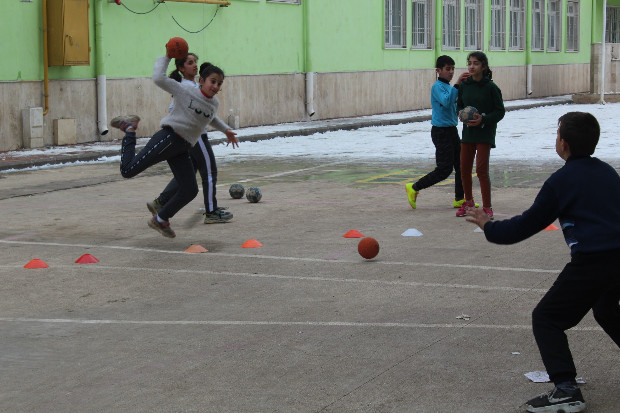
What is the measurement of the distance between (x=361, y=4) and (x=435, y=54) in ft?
16.1

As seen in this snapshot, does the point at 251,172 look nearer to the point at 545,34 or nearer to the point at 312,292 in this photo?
the point at 312,292

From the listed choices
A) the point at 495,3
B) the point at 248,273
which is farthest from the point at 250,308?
the point at 495,3

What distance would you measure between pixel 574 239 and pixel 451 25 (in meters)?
32.2

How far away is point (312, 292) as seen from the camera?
290 inches

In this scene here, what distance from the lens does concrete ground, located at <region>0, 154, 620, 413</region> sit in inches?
199

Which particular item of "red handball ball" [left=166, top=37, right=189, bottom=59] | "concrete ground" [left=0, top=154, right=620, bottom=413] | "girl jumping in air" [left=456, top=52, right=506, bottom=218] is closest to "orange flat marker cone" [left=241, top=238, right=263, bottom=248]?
"concrete ground" [left=0, top=154, right=620, bottom=413]

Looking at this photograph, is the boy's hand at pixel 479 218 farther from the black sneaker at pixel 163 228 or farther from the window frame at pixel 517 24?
the window frame at pixel 517 24

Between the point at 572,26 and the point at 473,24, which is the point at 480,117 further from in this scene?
the point at 572,26

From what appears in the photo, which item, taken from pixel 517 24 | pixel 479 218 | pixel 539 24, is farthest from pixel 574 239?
pixel 539 24

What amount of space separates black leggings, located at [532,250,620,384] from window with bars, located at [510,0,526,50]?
37.2m

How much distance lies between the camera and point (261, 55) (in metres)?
26.7

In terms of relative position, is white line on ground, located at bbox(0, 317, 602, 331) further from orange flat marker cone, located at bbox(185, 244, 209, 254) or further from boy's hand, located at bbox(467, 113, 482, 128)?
boy's hand, located at bbox(467, 113, 482, 128)

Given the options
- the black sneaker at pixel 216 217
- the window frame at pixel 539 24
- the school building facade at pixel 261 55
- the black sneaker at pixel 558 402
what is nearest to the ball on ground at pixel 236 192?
the black sneaker at pixel 216 217

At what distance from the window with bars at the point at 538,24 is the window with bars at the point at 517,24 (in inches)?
50.0
